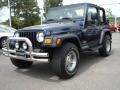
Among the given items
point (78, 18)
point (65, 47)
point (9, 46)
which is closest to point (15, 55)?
point (9, 46)

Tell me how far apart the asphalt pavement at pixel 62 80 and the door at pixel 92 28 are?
75cm

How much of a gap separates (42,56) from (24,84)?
2.58 ft

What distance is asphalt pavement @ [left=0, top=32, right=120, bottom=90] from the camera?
4.59 m

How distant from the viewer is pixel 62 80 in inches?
198

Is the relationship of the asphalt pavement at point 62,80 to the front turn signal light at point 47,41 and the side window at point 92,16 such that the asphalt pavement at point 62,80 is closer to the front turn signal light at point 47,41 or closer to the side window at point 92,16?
the front turn signal light at point 47,41

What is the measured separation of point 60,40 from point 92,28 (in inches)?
81.1

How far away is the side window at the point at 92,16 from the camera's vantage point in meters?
6.25

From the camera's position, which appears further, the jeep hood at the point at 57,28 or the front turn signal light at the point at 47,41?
the jeep hood at the point at 57,28

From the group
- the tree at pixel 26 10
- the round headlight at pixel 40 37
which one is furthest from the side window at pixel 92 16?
the tree at pixel 26 10

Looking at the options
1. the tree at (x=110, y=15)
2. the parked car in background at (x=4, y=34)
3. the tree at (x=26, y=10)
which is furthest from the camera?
the tree at (x=110, y=15)

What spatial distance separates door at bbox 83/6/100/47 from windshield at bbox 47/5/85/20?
0.81ft

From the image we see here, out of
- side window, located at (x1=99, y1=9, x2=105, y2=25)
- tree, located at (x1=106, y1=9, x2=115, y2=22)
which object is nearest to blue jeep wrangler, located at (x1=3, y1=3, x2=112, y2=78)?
side window, located at (x1=99, y1=9, x2=105, y2=25)

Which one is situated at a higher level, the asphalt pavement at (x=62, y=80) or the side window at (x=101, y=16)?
the side window at (x=101, y=16)

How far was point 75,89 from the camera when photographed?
14.5 ft
